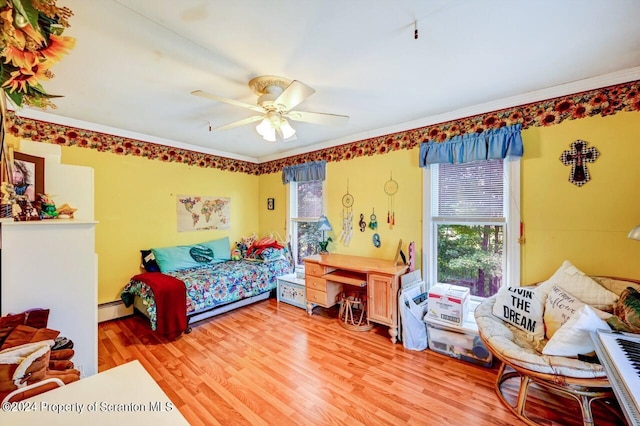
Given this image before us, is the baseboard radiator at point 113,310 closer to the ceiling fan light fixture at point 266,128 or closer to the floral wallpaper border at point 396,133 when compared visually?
the floral wallpaper border at point 396,133

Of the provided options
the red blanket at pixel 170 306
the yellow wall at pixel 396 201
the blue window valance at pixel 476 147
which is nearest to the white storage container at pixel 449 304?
the yellow wall at pixel 396 201

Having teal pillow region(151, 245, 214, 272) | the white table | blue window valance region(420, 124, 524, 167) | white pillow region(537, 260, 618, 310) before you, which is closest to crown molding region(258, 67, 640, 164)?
blue window valance region(420, 124, 524, 167)

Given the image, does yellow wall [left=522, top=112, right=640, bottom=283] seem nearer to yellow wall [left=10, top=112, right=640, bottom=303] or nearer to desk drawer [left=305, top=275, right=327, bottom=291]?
yellow wall [left=10, top=112, right=640, bottom=303]

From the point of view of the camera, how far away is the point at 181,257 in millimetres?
3561

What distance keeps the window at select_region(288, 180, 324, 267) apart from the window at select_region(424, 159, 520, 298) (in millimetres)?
1669

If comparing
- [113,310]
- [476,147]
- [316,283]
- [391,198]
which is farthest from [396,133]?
[113,310]

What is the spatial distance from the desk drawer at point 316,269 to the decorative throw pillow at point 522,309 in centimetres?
173

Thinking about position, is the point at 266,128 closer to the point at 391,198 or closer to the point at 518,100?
the point at 391,198

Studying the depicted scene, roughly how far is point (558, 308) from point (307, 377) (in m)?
1.97

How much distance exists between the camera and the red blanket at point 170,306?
2646mm

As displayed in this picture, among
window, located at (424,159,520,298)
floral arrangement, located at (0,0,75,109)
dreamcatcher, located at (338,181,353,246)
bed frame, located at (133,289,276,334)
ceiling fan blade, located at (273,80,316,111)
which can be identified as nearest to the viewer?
floral arrangement, located at (0,0,75,109)

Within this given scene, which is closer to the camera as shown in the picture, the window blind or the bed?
the window blind

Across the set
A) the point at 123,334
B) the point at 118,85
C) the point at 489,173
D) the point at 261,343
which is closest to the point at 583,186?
the point at 489,173

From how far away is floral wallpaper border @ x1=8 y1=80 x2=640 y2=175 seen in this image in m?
2.03
